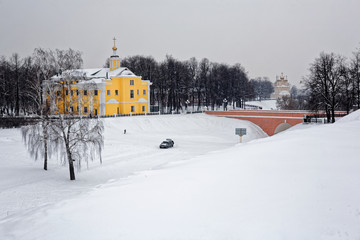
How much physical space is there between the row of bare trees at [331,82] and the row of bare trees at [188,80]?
3671 cm

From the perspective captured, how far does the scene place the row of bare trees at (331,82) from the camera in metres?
39.8

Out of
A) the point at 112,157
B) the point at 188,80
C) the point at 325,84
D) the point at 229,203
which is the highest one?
Answer: the point at 188,80

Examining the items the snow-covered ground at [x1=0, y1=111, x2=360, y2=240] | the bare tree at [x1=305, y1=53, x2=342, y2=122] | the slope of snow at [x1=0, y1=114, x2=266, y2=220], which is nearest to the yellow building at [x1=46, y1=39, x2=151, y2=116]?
the slope of snow at [x1=0, y1=114, x2=266, y2=220]

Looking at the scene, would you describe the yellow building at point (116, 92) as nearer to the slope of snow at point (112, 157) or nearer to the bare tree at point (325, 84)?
the slope of snow at point (112, 157)

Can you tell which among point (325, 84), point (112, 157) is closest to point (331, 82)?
point (325, 84)

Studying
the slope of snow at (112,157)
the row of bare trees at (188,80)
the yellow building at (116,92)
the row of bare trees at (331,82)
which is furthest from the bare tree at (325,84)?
the row of bare trees at (188,80)

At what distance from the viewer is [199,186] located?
36.9 feet

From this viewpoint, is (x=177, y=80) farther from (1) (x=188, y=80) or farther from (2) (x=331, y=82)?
(2) (x=331, y=82)

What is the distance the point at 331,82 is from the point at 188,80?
42.1 metres

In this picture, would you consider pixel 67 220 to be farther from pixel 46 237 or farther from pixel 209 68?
pixel 209 68

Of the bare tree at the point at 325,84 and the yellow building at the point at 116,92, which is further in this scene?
Result: the yellow building at the point at 116,92

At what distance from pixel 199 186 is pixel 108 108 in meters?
48.4

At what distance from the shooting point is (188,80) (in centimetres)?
7775

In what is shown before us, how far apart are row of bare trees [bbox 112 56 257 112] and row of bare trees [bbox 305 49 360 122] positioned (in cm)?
3671
